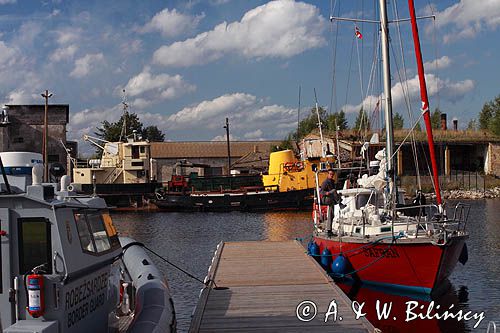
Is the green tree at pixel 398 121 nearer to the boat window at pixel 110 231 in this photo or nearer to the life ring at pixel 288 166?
the life ring at pixel 288 166

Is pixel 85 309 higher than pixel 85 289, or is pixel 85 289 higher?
pixel 85 289

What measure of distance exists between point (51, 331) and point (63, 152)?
65.9 meters

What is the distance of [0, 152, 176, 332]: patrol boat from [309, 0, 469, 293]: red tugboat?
8810 mm

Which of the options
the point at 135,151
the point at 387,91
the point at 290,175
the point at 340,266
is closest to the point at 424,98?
the point at 387,91

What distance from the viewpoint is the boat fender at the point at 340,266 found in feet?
60.4

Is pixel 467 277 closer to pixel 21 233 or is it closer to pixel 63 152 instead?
pixel 21 233

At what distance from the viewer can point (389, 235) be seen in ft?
56.9

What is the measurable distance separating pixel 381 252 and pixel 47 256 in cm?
1119

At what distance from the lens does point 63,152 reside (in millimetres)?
70938

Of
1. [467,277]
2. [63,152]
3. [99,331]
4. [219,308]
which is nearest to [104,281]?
[99,331]

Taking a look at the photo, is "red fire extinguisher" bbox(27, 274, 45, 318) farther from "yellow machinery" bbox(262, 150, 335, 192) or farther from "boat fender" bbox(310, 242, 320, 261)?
"yellow machinery" bbox(262, 150, 335, 192)

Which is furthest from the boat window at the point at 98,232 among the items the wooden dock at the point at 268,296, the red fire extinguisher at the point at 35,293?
the wooden dock at the point at 268,296

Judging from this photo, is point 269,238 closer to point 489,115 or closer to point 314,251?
point 314,251

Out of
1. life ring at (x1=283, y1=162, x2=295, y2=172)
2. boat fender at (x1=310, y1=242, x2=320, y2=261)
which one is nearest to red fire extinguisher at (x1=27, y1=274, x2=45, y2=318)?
boat fender at (x1=310, y1=242, x2=320, y2=261)
